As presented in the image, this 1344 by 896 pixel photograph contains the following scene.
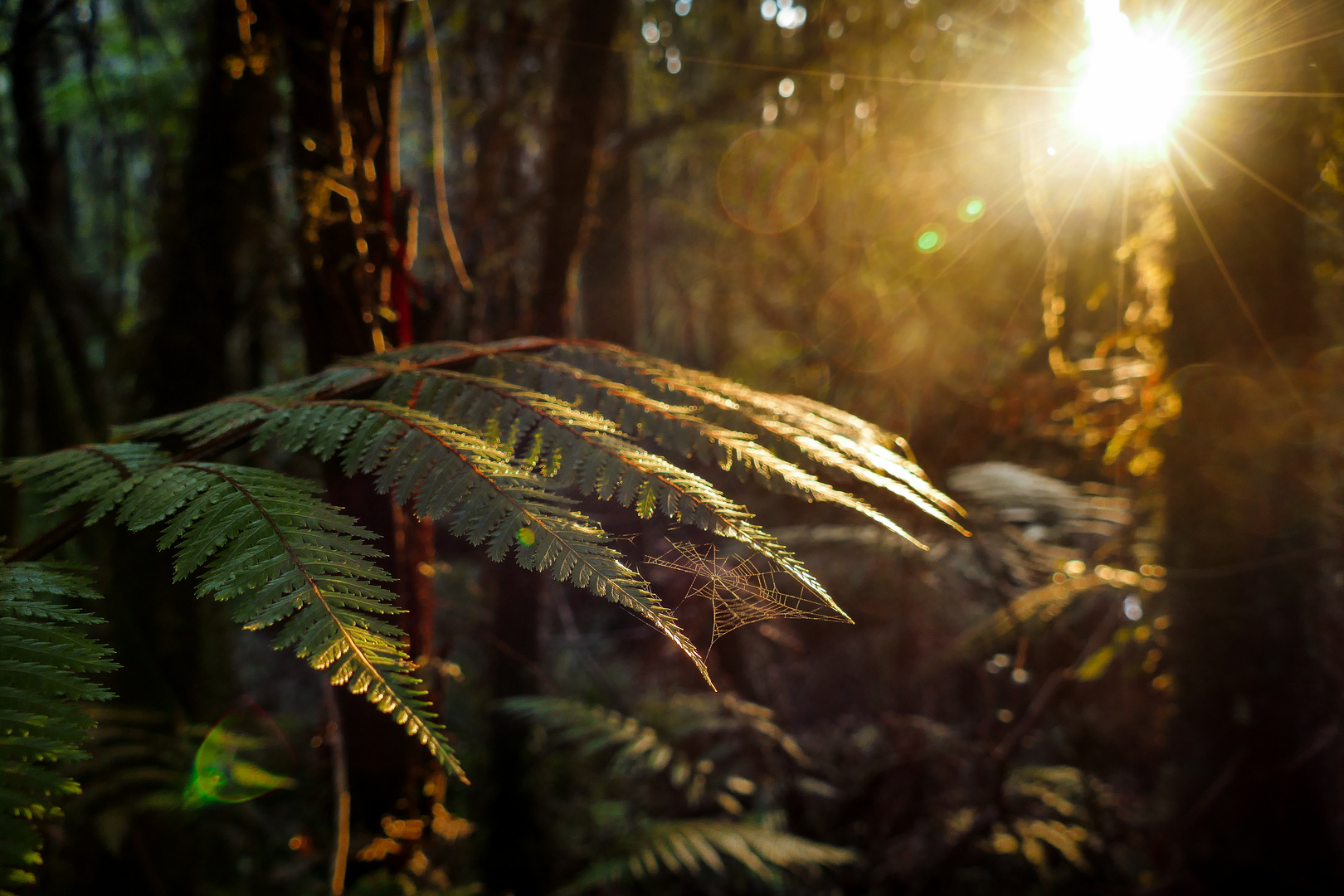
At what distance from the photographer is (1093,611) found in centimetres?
329

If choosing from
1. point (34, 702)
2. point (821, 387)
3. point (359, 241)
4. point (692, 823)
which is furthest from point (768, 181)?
point (34, 702)

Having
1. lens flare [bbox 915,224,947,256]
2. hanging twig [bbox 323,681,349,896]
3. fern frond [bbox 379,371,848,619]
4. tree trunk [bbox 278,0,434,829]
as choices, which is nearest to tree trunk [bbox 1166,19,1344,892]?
lens flare [bbox 915,224,947,256]

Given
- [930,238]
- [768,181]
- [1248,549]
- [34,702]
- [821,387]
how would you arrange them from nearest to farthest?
[34,702] < [1248,549] < [930,238] < [821,387] < [768,181]

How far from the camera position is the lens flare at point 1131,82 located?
1424 millimetres

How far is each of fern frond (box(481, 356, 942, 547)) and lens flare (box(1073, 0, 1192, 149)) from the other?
1.40 m

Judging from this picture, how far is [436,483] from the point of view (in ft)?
2.26

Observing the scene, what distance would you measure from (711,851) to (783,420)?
160 cm

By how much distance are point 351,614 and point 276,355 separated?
290cm

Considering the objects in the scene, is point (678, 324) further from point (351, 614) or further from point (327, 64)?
point (351, 614)

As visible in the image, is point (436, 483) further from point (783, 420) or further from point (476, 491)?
point (783, 420)

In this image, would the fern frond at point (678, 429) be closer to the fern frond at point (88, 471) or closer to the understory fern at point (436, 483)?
the understory fern at point (436, 483)

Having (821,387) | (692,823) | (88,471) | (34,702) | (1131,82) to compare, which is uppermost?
(1131,82)

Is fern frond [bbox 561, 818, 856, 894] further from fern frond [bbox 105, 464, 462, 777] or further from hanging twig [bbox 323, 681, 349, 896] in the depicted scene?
fern frond [bbox 105, 464, 462, 777]

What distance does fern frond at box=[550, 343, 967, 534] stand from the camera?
75 cm
